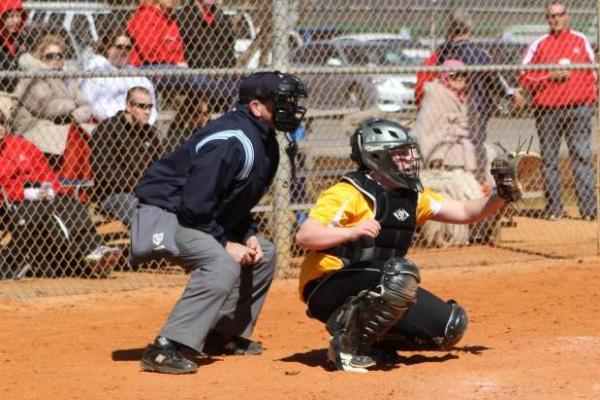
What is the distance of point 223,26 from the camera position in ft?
33.6

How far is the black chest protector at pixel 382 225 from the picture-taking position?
20.0 ft

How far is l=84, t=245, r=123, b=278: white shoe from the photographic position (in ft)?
30.8

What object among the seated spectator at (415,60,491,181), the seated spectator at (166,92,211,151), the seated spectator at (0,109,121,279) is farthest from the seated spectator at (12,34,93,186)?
the seated spectator at (415,60,491,181)

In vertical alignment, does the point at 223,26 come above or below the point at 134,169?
above

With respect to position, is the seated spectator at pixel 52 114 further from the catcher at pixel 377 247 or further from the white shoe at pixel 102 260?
the catcher at pixel 377 247

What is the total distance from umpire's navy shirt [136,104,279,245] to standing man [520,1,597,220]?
5.83m

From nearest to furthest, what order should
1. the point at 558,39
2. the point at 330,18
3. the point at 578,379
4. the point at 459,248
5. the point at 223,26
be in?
the point at 578,379
the point at 223,26
the point at 459,248
the point at 558,39
the point at 330,18

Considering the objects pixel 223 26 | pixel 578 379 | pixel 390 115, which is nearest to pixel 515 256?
pixel 390 115

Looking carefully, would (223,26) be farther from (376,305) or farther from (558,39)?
(376,305)

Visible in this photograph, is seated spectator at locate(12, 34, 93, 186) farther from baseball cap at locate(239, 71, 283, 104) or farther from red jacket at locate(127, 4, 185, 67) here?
baseball cap at locate(239, 71, 283, 104)

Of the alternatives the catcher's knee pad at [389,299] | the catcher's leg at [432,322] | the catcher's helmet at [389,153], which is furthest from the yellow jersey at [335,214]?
the catcher's leg at [432,322]

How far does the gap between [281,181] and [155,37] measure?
5.33 feet

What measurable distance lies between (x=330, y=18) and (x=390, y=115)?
7.65ft

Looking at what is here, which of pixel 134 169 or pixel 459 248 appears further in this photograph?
pixel 459 248
